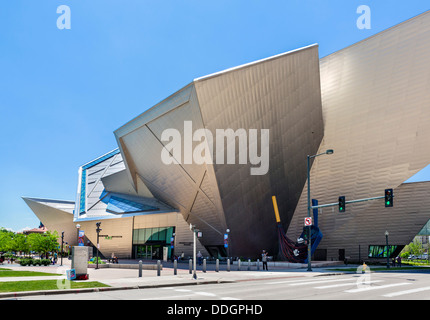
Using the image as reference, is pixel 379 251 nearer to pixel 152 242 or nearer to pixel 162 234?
pixel 162 234

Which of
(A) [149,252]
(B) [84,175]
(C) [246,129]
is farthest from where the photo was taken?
(B) [84,175]

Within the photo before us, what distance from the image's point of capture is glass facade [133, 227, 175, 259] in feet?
175

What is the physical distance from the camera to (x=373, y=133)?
3662 centimetres

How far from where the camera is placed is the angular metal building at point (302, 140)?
110 ft

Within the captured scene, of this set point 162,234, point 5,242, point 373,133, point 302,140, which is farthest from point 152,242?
point 5,242

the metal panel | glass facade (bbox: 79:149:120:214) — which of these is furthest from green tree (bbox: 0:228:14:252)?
the metal panel

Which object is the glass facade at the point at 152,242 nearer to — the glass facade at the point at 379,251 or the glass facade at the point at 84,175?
the glass facade at the point at 84,175

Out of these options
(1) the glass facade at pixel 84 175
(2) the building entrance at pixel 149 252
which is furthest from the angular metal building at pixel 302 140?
(1) the glass facade at pixel 84 175

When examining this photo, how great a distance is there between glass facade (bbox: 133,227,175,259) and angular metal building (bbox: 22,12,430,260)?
9.90 meters

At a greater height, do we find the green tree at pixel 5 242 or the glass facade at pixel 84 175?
the glass facade at pixel 84 175
